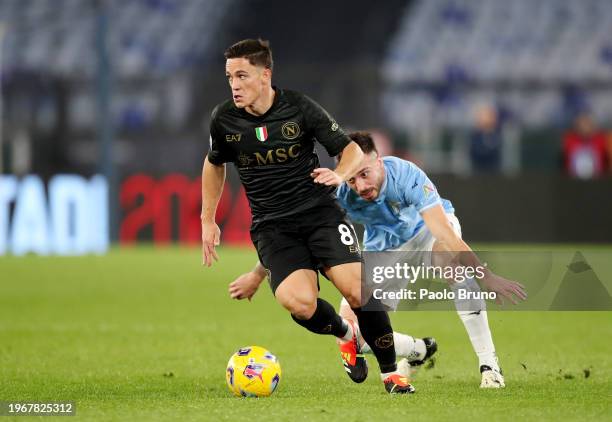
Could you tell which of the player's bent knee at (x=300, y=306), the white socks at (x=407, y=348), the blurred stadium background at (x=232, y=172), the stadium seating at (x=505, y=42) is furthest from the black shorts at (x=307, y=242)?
the stadium seating at (x=505, y=42)

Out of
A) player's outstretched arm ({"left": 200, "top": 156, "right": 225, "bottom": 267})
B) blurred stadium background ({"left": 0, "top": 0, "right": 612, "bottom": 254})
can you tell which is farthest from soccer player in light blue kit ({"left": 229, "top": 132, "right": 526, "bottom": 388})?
blurred stadium background ({"left": 0, "top": 0, "right": 612, "bottom": 254})

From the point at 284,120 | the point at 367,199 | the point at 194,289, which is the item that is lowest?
the point at 194,289

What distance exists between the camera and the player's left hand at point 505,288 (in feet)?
21.4

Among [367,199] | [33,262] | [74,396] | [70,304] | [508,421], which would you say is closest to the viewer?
[508,421]

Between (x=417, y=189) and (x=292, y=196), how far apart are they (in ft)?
2.28

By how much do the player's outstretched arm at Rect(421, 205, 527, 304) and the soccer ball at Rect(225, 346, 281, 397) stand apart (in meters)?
1.12

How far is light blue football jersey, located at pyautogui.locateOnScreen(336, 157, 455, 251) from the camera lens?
22.9 feet

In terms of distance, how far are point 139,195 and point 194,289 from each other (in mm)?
6287

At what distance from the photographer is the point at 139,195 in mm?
20438

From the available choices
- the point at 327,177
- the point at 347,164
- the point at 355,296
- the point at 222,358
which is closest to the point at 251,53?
the point at 347,164

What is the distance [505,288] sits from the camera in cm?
656

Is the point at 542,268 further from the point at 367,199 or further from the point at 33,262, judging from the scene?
the point at 33,262

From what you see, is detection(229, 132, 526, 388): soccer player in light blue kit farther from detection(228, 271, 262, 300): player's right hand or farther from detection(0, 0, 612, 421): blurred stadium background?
detection(0, 0, 612, 421): blurred stadium background

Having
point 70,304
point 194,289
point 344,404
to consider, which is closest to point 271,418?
point 344,404
